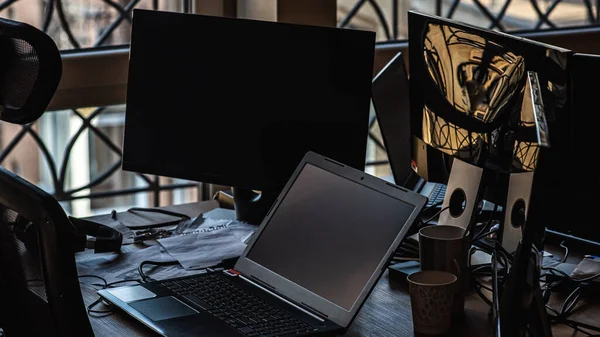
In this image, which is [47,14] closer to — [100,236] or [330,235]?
[100,236]

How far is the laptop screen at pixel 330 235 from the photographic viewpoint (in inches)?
59.9

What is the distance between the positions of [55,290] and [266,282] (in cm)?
49

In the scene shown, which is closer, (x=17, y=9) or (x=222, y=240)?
(x=222, y=240)

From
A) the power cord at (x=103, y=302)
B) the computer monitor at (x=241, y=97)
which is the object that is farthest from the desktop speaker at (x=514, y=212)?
the power cord at (x=103, y=302)

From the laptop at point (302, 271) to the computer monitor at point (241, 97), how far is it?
0.16 meters

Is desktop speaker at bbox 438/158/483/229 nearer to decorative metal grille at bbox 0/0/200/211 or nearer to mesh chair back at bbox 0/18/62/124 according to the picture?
mesh chair back at bbox 0/18/62/124

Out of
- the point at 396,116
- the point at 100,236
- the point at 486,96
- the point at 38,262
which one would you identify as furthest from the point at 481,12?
the point at 38,262

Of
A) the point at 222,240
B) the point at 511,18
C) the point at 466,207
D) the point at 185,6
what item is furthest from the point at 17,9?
the point at 511,18

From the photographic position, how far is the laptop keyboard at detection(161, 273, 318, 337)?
4.73 feet

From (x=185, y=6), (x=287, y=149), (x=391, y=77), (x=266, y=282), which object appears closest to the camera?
(x=266, y=282)

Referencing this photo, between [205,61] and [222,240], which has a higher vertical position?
[205,61]

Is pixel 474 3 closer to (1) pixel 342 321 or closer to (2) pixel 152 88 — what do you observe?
(2) pixel 152 88

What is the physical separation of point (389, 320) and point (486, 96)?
43 cm

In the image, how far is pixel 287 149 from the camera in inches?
73.5
